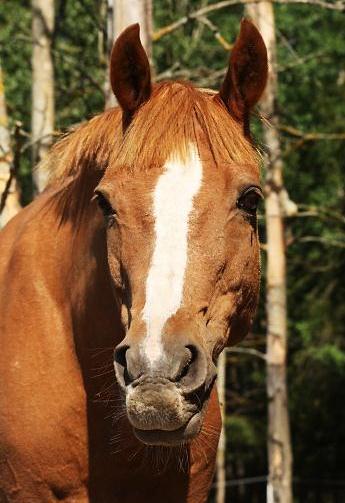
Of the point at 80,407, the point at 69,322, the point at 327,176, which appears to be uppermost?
the point at 327,176

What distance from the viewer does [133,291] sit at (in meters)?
3.79

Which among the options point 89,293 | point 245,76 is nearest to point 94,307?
point 89,293

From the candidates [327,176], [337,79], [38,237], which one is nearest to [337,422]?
[327,176]

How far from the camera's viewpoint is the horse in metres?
3.62

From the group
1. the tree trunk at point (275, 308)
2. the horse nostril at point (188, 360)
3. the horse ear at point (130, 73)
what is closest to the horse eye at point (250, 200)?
the horse ear at point (130, 73)

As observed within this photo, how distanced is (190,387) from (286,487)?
9.98 m

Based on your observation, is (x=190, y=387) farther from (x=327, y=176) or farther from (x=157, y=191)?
(x=327, y=176)

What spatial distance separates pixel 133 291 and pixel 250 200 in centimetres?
59

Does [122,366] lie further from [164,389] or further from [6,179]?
[6,179]

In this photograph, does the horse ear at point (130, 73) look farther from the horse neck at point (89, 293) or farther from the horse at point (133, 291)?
the horse neck at point (89, 293)

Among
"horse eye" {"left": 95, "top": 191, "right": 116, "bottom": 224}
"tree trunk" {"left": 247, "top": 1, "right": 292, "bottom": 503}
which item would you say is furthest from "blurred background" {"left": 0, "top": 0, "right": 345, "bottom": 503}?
"horse eye" {"left": 95, "top": 191, "right": 116, "bottom": 224}

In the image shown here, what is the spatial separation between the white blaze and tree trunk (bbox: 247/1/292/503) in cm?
905

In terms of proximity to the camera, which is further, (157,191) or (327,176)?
(327,176)

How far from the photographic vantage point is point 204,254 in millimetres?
3799
